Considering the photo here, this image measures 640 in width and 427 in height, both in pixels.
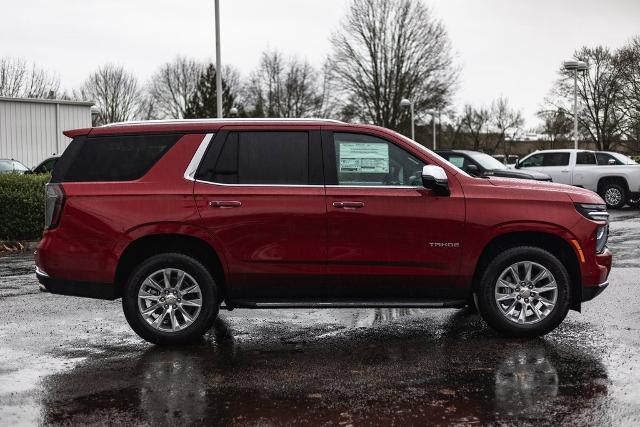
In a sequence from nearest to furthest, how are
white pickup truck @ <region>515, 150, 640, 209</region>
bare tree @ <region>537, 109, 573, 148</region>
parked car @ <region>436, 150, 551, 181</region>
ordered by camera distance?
parked car @ <region>436, 150, 551, 181</region> < white pickup truck @ <region>515, 150, 640, 209</region> < bare tree @ <region>537, 109, 573, 148</region>

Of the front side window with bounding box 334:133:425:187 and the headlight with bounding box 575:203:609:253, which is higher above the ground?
the front side window with bounding box 334:133:425:187

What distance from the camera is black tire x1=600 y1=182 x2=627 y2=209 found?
23406 millimetres

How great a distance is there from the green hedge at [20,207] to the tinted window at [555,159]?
15.0 meters

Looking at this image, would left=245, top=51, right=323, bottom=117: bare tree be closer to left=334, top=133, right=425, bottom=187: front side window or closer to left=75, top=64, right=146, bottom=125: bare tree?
left=75, top=64, right=146, bottom=125: bare tree

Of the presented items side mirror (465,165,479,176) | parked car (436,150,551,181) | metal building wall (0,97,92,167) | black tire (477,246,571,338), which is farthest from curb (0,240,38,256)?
metal building wall (0,97,92,167)

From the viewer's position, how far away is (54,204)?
6691mm

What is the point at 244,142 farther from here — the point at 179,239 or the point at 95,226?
the point at 95,226

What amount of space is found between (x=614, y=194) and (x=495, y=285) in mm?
18272

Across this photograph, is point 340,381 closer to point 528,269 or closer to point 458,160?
point 528,269

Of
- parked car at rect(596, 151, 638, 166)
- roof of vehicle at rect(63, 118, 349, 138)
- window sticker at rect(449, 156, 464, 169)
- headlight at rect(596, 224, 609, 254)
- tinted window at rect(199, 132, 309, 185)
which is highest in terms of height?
parked car at rect(596, 151, 638, 166)

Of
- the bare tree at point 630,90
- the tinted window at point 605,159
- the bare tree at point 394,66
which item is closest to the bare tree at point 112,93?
the bare tree at point 394,66

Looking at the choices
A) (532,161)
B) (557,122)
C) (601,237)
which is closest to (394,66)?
(557,122)

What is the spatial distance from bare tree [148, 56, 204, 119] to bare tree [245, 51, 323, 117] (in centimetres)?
833

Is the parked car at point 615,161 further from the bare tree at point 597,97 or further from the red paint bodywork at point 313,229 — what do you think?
the bare tree at point 597,97
